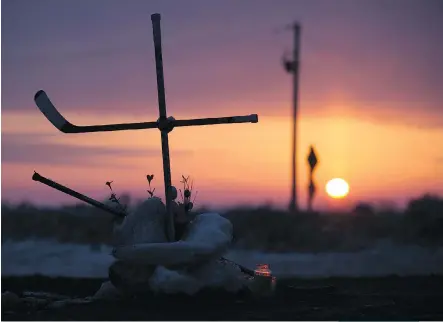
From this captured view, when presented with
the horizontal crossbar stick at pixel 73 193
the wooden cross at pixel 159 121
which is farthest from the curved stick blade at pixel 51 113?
the horizontal crossbar stick at pixel 73 193

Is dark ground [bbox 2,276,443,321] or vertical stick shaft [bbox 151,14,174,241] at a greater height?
vertical stick shaft [bbox 151,14,174,241]

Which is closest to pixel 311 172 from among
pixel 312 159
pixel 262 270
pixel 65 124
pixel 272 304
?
pixel 312 159

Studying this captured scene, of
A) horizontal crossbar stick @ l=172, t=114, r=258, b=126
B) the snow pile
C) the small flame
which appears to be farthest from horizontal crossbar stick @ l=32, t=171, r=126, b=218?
the small flame

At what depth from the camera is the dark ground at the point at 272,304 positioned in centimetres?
1144

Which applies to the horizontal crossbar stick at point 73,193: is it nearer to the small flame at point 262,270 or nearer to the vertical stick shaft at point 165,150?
the vertical stick shaft at point 165,150

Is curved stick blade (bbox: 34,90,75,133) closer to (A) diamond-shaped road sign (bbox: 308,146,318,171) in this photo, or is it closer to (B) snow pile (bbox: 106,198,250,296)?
(B) snow pile (bbox: 106,198,250,296)

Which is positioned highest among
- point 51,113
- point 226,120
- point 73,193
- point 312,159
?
point 51,113

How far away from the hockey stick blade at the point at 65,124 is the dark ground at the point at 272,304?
2.19m

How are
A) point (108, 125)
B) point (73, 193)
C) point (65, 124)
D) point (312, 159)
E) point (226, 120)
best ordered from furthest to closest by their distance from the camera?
point (312, 159) < point (73, 193) < point (65, 124) < point (108, 125) < point (226, 120)

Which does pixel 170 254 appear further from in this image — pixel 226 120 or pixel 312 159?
pixel 312 159

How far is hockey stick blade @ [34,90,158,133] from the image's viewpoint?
12.0 meters

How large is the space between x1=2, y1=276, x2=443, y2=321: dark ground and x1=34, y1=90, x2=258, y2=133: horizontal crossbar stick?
2.19 meters

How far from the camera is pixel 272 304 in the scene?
1228 centimetres

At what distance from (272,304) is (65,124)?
360cm
